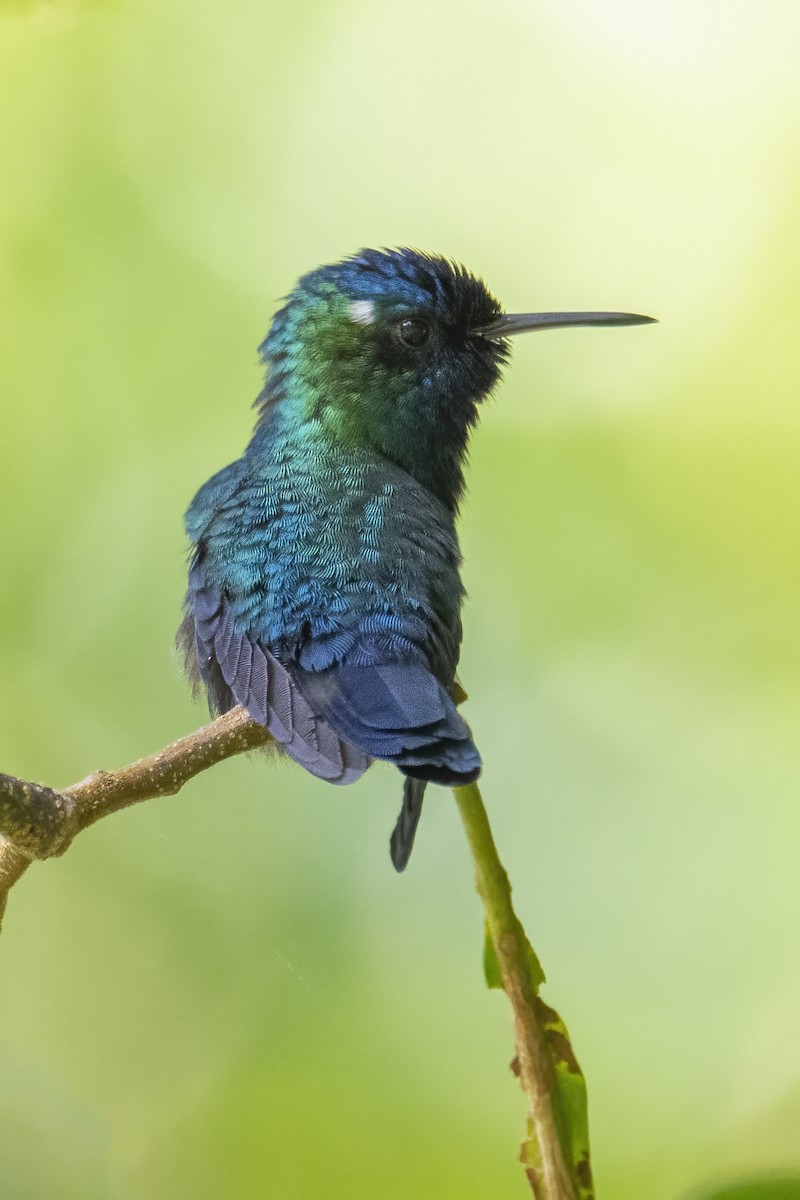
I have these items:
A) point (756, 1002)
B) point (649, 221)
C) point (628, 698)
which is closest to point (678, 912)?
point (756, 1002)

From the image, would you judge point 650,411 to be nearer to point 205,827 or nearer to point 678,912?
point 678,912

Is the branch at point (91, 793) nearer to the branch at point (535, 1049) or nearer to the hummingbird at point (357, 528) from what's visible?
the hummingbird at point (357, 528)

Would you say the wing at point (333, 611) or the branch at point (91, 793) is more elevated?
the wing at point (333, 611)

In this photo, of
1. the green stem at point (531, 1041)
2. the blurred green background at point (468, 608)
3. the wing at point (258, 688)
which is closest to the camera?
the wing at point (258, 688)

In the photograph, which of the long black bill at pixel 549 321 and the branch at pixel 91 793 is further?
the long black bill at pixel 549 321

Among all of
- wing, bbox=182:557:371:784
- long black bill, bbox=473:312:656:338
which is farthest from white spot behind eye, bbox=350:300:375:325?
wing, bbox=182:557:371:784

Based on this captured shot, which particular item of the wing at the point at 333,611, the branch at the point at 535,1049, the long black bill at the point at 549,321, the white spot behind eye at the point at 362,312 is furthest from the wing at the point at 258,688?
the long black bill at the point at 549,321
